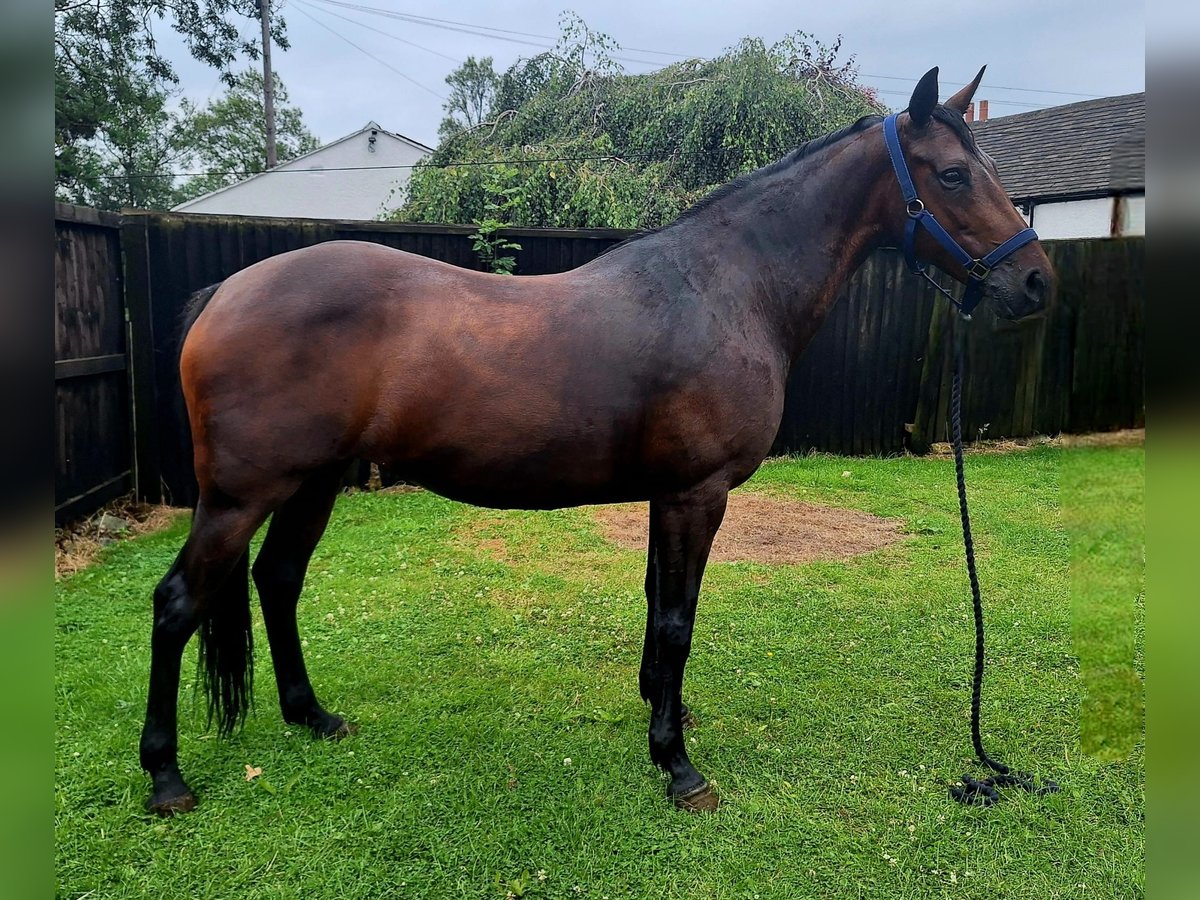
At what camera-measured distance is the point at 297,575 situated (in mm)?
2869

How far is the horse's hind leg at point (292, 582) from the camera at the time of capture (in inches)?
111

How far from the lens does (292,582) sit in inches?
113

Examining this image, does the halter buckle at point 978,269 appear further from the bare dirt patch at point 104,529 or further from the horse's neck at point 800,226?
the bare dirt patch at point 104,529

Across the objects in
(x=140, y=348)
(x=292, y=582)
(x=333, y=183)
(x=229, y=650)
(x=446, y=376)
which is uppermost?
(x=333, y=183)

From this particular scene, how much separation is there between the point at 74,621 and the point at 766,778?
3.53 meters

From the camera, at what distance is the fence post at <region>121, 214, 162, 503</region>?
5.40 metres

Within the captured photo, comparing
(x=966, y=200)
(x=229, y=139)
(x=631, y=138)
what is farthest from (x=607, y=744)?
(x=229, y=139)

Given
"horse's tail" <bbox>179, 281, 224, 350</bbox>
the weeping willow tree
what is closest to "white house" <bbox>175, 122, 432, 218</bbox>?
the weeping willow tree

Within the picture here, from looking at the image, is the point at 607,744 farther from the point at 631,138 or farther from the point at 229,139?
the point at 229,139

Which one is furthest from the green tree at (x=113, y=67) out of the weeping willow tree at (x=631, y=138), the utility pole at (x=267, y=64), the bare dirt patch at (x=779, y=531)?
the bare dirt patch at (x=779, y=531)

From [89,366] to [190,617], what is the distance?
137 inches

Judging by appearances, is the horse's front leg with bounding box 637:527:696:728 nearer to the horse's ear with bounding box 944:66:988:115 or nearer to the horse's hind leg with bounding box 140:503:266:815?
the horse's hind leg with bounding box 140:503:266:815
